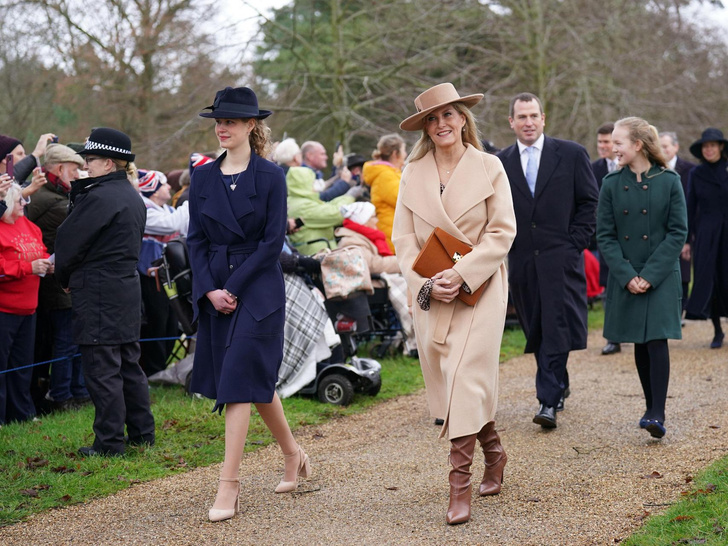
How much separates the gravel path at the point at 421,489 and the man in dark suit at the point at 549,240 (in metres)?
0.58

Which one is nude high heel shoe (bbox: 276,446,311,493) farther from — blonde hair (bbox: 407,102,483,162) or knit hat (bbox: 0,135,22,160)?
knit hat (bbox: 0,135,22,160)

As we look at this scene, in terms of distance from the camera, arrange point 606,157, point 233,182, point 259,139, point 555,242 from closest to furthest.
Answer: point 233,182, point 259,139, point 555,242, point 606,157

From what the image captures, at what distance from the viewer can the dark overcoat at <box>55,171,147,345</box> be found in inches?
233

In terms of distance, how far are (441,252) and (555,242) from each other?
1.90 metres

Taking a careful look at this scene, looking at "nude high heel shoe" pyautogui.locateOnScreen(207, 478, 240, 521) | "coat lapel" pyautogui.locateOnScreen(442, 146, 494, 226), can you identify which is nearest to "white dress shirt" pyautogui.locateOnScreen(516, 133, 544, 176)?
"coat lapel" pyautogui.locateOnScreen(442, 146, 494, 226)

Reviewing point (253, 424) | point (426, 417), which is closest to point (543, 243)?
point (426, 417)

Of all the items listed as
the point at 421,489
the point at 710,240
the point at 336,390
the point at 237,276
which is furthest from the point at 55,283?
the point at 710,240

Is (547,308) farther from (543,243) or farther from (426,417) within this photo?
(426,417)

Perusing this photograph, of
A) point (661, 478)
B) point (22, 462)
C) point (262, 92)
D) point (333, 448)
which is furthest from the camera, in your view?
point (262, 92)

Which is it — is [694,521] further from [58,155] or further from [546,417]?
[58,155]

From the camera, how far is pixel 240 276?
4863mm

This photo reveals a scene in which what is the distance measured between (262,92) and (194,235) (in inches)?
477

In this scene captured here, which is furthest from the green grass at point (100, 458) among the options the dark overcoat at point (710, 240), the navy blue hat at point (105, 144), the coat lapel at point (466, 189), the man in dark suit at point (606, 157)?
the dark overcoat at point (710, 240)

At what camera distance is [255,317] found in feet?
16.0
